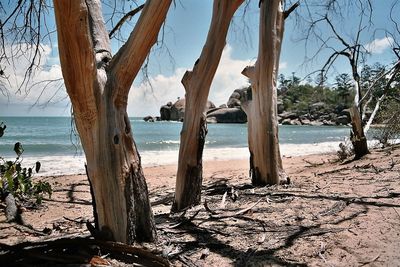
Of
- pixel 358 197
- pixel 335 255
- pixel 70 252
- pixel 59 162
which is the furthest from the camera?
pixel 59 162

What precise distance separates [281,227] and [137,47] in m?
2.27

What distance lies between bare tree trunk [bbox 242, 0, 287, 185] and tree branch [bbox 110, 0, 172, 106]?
11.0 ft

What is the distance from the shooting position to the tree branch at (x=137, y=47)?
105 inches

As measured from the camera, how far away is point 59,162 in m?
14.0

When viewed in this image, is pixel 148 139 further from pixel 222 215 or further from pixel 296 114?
pixel 296 114

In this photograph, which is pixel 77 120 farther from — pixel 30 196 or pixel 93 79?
pixel 30 196

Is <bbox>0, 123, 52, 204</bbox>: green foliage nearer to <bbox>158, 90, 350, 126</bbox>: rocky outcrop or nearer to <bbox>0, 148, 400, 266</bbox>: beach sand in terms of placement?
<bbox>0, 148, 400, 266</bbox>: beach sand

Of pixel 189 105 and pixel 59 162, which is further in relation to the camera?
pixel 59 162

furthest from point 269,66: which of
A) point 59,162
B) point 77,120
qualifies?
point 59,162

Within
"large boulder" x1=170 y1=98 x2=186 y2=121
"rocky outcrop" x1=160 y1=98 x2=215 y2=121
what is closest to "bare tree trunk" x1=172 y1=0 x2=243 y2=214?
"large boulder" x1=170 y1=98 x2=186 y2=121

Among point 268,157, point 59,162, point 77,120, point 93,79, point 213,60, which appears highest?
point 213,60

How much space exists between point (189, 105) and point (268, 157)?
1.92 meters

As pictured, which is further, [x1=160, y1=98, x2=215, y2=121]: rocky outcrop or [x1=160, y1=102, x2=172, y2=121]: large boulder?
[x1=160, y1=102, x2=172, y2=121]: large boulder

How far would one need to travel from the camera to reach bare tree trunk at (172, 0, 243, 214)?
4.46 meters
